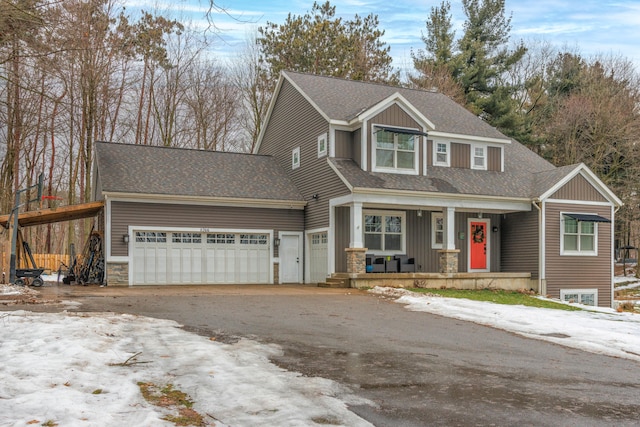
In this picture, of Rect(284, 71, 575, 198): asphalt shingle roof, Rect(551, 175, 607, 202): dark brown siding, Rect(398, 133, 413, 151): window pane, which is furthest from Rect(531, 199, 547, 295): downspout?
Rect(398, 133, 413, 151): window pane

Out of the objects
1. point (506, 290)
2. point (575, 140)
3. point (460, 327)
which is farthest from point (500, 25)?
point (460, 327)

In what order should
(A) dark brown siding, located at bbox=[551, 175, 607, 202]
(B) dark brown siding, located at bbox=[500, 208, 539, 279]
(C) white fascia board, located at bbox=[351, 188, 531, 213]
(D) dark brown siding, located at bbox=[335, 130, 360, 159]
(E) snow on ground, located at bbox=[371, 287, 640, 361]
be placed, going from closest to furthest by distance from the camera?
(E) snow on ground, located at bbox=[371, 287, 640, 361] < (C) white fascia board, located at bbox=[351, 188, 531, 213] < (D) dark brown siding, located at bbox=[335, 130, 360, 159] < (B) dark brown siding, located at bbox=[500, 208, 539, 279] < (A) dark brown siding, located at bbox=[551, 175, 607, 202]

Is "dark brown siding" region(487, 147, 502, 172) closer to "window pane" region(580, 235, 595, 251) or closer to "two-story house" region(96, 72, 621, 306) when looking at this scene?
"two-story house" region(96, 72, 621, 306)

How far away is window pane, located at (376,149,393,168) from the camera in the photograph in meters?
20.4

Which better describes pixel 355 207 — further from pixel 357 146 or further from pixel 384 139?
pixel 384 139

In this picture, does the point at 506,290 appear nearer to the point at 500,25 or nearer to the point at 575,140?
the point at 575,140

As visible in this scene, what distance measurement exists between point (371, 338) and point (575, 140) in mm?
30089

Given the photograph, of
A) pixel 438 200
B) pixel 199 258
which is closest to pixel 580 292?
pixel 438 200

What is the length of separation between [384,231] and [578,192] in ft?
24.5

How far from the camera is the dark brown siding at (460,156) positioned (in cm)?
2306

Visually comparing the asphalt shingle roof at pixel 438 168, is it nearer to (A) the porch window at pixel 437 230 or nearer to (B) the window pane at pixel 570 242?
(A) the porch window at pixel 437 230

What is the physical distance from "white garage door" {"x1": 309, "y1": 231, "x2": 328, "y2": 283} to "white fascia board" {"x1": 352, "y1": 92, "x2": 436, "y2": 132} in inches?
166

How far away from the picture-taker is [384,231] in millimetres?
21453

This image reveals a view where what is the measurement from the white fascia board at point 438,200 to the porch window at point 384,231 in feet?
4.16
